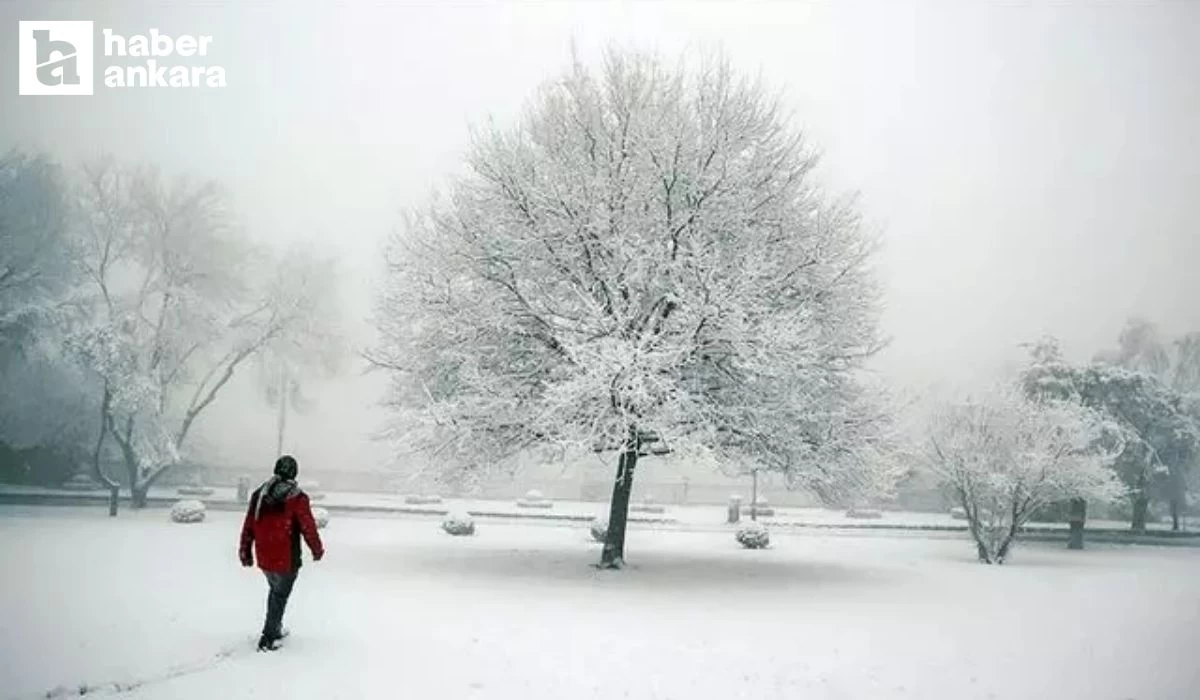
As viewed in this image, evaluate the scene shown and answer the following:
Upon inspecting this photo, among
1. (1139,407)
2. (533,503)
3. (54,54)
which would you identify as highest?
(54,54)

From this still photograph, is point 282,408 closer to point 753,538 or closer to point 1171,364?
point 753,538

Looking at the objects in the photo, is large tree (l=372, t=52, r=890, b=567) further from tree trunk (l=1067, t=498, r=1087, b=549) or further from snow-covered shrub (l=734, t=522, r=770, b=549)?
tree trunk (l=1067, t=498, r=1087, b=549)

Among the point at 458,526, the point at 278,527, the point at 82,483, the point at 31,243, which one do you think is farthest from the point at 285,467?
the point at 82,483

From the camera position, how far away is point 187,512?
969 inches

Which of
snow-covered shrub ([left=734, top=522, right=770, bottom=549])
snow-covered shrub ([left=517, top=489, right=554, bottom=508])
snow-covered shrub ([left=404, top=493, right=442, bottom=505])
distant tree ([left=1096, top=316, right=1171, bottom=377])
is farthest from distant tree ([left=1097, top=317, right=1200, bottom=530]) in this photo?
snow-covered shrub ([left=404, top=493, right=442, bottom=505])

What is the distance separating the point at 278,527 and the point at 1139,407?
137ft

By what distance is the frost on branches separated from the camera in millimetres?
22172

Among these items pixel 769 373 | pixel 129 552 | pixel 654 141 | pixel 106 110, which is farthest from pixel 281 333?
pixel 769 373

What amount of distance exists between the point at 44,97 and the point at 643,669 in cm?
3510

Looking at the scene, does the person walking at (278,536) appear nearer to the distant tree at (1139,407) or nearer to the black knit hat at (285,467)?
the black knit hat at (285,467)

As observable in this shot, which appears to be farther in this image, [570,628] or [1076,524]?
[1076,524]

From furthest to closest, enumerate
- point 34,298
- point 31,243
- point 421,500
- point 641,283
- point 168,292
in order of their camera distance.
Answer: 1. point 421,500
2. point 168,292
3. point 31,243
4. point 34,298
5. point 641,283

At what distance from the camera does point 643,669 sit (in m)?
8.19

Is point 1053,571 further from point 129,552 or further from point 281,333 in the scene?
point 281,333
